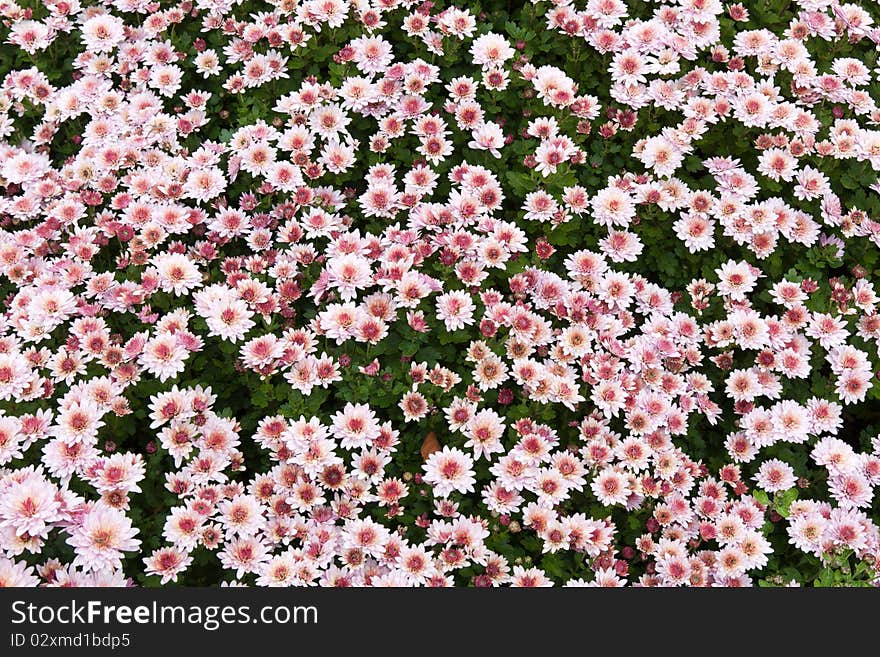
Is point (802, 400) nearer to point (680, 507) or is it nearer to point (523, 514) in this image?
point (680, 507)

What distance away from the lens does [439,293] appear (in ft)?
14.5

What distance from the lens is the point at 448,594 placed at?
137 inches

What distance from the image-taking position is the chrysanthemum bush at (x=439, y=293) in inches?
147

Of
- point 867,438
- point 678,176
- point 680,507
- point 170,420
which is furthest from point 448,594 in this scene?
point 678,176

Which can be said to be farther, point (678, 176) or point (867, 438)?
point (678, 176)

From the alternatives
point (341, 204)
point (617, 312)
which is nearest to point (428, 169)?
point (341, 204)

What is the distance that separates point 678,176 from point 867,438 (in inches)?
73.2

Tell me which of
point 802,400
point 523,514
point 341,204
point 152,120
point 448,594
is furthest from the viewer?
Answer: point 152,120

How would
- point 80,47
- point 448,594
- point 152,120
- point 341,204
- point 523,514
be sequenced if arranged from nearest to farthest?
point 448,594
point 523,514
point 341,204
point 152,120
point 80,47

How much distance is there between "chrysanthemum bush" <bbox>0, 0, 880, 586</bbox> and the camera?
3.73 m

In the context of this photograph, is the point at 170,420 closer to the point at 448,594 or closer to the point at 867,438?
the point at 448,594

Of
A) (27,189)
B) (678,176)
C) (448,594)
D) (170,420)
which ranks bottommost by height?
(448,594)

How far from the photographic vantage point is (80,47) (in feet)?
18.9

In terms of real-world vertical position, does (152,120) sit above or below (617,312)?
above
